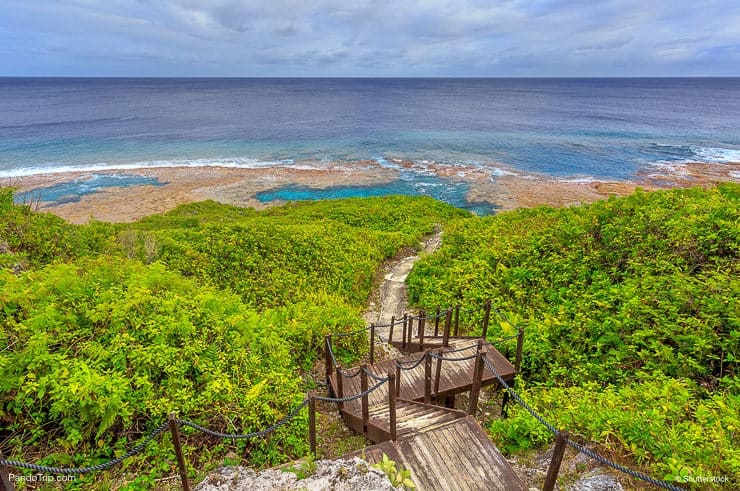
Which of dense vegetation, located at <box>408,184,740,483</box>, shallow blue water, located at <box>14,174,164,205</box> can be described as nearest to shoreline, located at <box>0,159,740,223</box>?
shallow blue water, located at <box>14,174,164,205</box>

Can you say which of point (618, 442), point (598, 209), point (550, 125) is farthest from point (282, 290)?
point (550, 125)

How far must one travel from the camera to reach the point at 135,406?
216 inches

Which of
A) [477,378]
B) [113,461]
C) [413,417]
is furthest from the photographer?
[477,378]

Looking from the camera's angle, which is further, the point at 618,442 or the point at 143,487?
the point at 618,442

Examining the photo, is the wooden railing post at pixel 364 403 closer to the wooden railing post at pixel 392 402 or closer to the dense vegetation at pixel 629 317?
the wooden railing post at pixel 392 402

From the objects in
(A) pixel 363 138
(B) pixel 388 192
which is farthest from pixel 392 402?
(A) pixel 363 138

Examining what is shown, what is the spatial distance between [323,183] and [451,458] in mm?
34925

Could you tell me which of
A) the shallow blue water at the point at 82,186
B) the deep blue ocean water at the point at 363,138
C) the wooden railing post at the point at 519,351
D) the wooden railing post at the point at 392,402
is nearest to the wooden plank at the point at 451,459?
the wooden railing post at the point at 392,402

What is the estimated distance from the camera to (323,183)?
38250 mm

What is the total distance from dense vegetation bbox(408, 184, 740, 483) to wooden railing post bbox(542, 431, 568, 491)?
47.2 inches

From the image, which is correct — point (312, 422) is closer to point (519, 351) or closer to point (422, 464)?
point (422, 464)

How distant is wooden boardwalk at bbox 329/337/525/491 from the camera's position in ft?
15.8

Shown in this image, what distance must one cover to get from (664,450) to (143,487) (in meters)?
6.48

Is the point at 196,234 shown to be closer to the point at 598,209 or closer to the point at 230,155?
the point at 598,209
